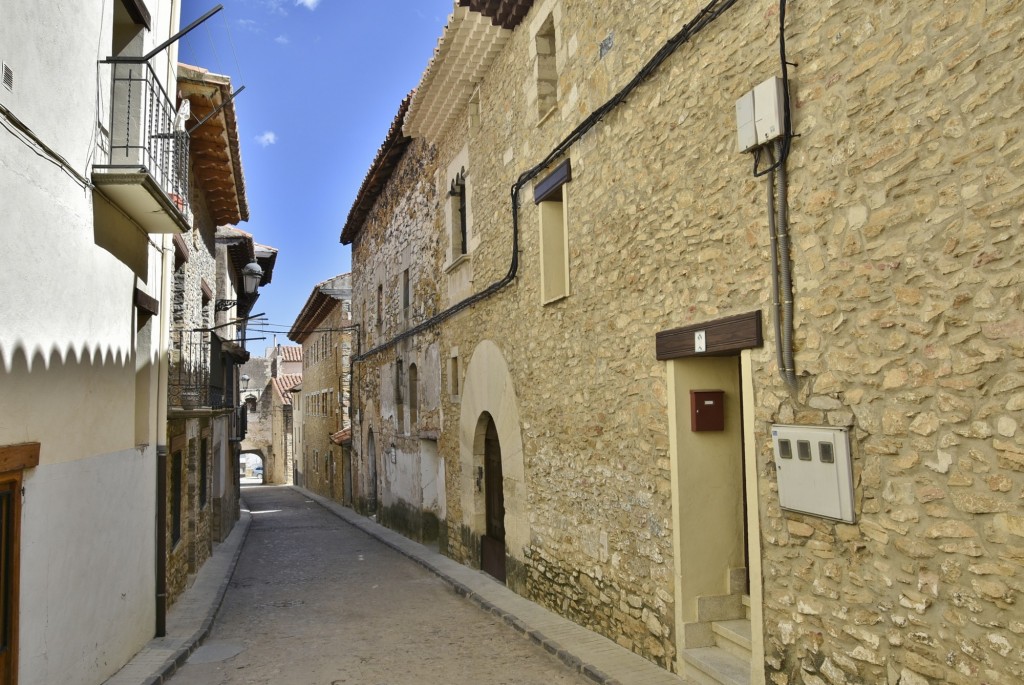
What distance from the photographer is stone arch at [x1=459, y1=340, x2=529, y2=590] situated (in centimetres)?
880

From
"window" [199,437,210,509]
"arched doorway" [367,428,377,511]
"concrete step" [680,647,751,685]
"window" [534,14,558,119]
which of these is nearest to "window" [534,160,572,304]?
"window" [534,14,558,119]

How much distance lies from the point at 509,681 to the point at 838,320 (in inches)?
147

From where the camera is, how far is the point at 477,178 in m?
10.4

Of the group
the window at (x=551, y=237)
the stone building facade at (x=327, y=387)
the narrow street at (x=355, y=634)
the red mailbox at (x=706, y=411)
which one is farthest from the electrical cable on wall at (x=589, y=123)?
the stone building facade at (x=327, y=387)

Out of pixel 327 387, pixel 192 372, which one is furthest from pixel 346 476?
pixel 192 372

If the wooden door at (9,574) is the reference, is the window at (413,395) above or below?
above

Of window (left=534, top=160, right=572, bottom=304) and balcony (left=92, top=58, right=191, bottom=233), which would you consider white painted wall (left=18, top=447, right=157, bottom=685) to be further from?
window (left=534, top=160, right=572, bottom=304)

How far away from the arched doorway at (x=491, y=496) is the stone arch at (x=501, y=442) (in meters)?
0.05

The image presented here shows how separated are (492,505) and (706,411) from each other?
5.32 m

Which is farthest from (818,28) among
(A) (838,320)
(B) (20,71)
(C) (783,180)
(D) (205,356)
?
(D) (205,356)

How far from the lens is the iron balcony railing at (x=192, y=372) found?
378 inches

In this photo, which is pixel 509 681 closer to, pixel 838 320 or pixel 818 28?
pixel 838 320

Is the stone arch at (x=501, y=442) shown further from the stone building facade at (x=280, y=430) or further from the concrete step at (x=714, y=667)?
the stone building facade at (x=280, y=430)

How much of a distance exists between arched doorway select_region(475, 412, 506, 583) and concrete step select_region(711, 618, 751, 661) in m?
4.57
